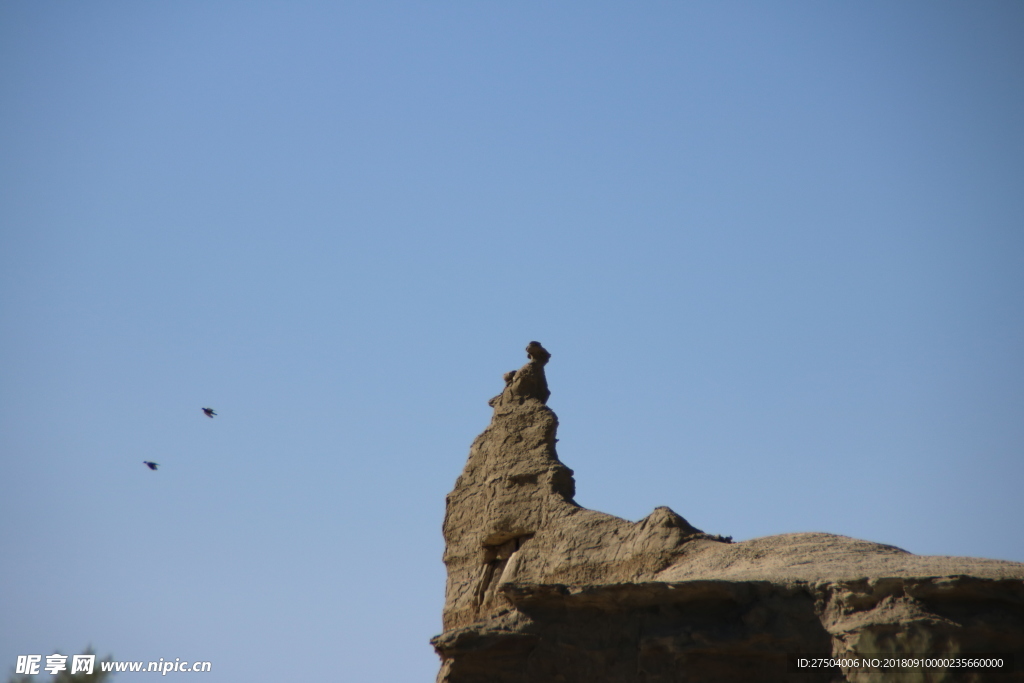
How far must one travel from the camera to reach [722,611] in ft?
53.0

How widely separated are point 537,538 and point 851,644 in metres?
6.75

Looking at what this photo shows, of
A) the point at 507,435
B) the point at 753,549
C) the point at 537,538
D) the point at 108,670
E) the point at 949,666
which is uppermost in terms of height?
the point at 507,435

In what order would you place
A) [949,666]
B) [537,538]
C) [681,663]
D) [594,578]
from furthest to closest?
1. [537,538]
2. [594,578]
3. [681,663]
4. [949,666]

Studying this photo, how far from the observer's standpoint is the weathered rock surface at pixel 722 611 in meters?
15.2

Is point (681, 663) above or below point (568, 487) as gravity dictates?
below

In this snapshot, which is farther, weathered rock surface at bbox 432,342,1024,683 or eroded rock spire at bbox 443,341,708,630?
eroded rock spire at bbox 443,341,708,630

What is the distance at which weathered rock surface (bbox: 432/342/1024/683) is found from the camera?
15172 mm

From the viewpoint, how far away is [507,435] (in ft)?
74.7

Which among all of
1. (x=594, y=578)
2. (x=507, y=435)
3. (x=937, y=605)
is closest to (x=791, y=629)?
(x=937, y=605)

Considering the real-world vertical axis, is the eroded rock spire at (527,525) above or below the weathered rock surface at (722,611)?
above

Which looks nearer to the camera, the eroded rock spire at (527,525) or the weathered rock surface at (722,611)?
the weathered rock surface at (722,611)

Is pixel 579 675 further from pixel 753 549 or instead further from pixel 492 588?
pixel 492 588

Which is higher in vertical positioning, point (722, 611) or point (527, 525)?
point (527, 525)

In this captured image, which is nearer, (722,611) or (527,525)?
(722,611)
